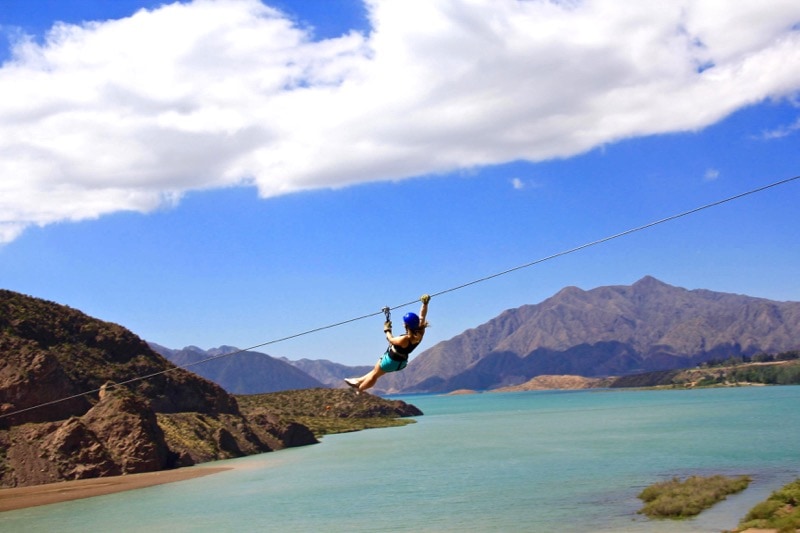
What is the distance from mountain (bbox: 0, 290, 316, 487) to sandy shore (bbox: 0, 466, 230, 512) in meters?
1.46

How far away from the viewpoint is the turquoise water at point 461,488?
123 ft

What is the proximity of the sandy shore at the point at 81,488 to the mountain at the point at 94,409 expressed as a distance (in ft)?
4.79

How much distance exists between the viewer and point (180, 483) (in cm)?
6138

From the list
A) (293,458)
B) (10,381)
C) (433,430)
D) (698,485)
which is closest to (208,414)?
(293,458)

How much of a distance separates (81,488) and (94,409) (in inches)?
476

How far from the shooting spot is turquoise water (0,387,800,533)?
3756 centimetres

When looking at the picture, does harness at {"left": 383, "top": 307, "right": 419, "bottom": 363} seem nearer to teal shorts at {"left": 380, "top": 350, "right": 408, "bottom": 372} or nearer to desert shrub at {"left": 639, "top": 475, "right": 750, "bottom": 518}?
teal shorts at {"left": 380, "top": 350, "right": 408, "bottom": 372}

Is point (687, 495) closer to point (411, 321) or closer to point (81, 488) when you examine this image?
point (411, 321)

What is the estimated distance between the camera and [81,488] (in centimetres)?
5859

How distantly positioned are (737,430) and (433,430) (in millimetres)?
49804

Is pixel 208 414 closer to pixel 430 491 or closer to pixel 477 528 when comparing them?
pixel 430 491

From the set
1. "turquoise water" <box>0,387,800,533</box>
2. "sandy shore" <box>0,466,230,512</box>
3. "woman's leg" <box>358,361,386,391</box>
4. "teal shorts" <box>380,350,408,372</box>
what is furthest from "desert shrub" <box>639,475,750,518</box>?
"sandy shore" <box>0,466,230,512</box>

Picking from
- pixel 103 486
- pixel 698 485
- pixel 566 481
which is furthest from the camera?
pixel 103 486

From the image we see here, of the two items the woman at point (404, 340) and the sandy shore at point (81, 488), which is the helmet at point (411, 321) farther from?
the sandy shore at point (81, 488)
